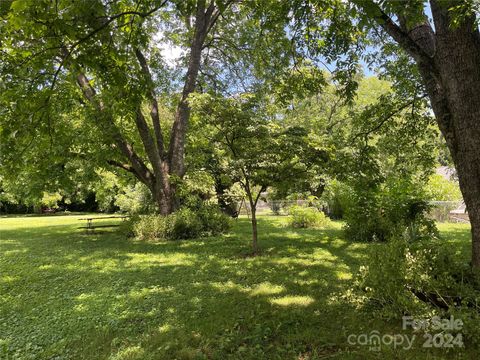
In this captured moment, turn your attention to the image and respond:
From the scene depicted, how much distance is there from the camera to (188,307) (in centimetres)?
459

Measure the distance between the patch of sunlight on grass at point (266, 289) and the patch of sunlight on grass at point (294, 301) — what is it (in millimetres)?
307

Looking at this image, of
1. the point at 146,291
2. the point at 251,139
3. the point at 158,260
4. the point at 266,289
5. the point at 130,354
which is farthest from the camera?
Result: the point at 158,260

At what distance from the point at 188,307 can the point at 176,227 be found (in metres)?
6.45

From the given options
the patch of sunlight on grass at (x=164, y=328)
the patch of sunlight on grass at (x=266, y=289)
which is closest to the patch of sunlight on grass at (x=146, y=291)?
the patch of sunlight on grass at (x=164, y=328)

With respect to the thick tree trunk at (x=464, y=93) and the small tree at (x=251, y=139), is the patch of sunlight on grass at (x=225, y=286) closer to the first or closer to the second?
the small tree at (x=251, y=139)

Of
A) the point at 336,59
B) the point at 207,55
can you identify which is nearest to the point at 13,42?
→ the point at 336,59

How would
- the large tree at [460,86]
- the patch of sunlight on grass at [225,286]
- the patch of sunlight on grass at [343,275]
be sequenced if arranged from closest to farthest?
the large tree at [460,86], the patch of sunlight on grass at [225,286], the patch of sunlight on grass at [343,275]

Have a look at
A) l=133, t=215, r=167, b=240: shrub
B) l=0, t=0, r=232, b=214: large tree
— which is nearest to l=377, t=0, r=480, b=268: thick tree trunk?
l=0, t=0, r=232, b=214: large tree

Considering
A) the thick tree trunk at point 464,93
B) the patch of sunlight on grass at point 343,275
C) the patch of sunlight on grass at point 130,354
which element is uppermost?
the thick tree trunk at point 464,93

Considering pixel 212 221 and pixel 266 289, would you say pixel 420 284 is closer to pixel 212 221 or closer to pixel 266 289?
pixel 266 289

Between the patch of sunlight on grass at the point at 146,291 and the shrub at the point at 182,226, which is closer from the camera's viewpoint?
the patch of sunlight on grass at the point at 146,291

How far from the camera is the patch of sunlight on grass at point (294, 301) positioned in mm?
4484

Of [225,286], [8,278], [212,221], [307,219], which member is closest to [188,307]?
[225,286]

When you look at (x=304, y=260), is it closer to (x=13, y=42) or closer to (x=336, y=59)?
(x=336, y=59)
